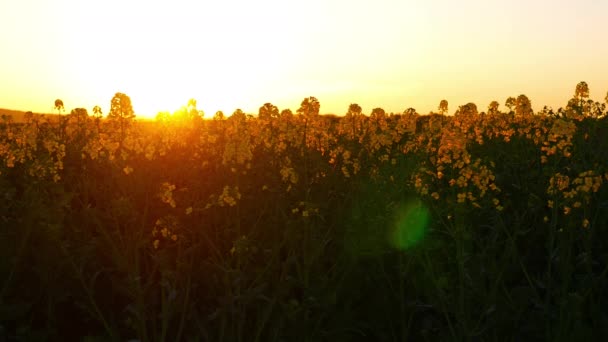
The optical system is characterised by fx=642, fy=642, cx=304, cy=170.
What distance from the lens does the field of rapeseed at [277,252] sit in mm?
4863

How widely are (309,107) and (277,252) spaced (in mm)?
1834

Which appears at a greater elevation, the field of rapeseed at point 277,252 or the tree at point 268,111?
the tree at point 268,111

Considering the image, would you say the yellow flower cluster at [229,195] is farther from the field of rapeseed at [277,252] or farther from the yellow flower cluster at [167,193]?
the yellow flower cluster at [167,193]

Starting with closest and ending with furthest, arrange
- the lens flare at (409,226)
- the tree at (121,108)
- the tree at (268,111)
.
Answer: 1. the lens flare at (409,226)
2. the tree at (121,108)
3. the tree at (268,111)

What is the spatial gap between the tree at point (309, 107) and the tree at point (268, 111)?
502mm

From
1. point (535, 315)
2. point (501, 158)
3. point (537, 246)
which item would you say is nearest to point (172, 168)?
point (535, 315)

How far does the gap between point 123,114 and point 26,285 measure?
184 centimetres

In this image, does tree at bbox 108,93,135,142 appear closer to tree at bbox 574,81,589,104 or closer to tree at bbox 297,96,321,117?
tree at bbox 297,96,321,117

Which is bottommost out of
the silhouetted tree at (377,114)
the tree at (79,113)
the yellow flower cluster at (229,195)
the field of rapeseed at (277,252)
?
the field of rapeseed at (277,252)

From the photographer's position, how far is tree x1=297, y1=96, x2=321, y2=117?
633 centimetres

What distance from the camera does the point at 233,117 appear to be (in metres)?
7.17

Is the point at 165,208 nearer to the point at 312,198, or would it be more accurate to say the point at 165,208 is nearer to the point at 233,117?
the point at 312,198

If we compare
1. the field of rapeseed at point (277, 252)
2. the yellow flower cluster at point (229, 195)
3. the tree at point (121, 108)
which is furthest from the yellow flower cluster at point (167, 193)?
the tree at point (121, 108)

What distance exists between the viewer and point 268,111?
6.83 metres
